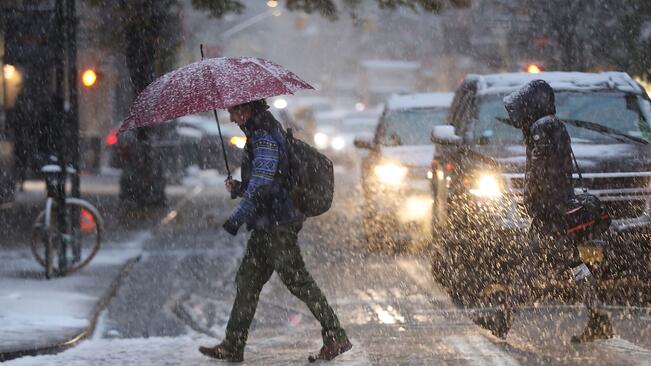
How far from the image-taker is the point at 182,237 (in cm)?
1588

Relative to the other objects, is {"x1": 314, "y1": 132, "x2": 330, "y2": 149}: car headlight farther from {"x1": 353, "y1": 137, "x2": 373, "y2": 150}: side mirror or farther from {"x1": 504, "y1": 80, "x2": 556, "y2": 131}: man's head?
{"x1": 504, "y1": 80, "x2": 556, "y2": 131}: man's head

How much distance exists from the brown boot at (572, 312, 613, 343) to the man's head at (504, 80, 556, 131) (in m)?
1.30

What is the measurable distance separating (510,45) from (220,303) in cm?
1286

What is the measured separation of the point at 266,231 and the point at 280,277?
311 millimetres

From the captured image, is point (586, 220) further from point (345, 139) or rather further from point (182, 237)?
point (345, 139)

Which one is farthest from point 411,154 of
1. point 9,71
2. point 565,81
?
point 9,71

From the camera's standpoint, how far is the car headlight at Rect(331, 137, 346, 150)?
40138 mm

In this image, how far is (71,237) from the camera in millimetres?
11906

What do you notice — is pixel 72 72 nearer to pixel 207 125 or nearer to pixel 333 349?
pixel 333 349

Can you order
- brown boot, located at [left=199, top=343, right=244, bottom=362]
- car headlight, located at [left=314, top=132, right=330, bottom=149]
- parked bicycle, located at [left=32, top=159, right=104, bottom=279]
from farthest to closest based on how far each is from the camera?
1. car headlight, located at [left=314, top=132, right=330, bottom=149]
2. parked bicycle, located at [left=32, top=159, right=104, bottom=279]
3. brown boot, located at [left=199, top=343, right=244, bottom=362]

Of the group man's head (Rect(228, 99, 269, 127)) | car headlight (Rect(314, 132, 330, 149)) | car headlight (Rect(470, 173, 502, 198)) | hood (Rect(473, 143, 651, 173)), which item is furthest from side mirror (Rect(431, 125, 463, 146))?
car headlight (Rect(314, 132, 330, 149))

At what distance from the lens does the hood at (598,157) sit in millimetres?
9602

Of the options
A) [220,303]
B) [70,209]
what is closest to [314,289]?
[220,303]

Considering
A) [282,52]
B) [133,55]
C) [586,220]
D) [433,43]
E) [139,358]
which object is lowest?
[139,358]
